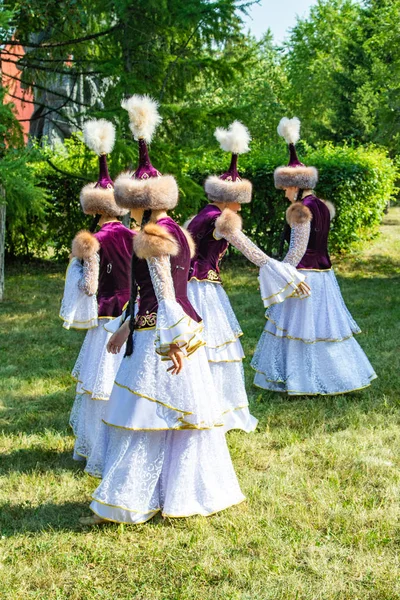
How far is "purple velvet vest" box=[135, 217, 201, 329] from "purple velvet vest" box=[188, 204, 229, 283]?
57.9 inches

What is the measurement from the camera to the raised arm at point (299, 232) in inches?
254

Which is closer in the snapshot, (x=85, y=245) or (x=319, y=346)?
(x=85, y=245)

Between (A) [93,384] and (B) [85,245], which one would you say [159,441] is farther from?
(B) [85,245]

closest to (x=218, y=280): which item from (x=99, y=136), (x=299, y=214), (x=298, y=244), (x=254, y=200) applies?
(x=298, y=244)

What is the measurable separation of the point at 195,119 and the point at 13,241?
6036mm

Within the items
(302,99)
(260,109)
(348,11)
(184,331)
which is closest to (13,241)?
(184,331)

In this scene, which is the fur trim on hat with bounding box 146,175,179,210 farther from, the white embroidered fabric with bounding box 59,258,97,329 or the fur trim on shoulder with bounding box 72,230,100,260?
the white embroidered fabric with bounding box 59,258,97,329

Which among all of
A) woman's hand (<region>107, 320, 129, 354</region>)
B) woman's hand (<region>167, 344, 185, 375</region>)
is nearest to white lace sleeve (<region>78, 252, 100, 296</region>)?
woman's hand (<region>107, 320, 129, 354</region>)

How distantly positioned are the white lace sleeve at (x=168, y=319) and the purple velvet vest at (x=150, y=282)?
141mm

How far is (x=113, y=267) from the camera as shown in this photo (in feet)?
17.1

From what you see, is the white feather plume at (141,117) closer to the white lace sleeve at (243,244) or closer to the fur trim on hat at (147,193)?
the fur trim on hat at (147,193)

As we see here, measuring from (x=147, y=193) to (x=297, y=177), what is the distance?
9.66 feet

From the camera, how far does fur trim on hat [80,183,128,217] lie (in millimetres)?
5117

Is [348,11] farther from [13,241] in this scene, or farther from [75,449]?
[75,449]
